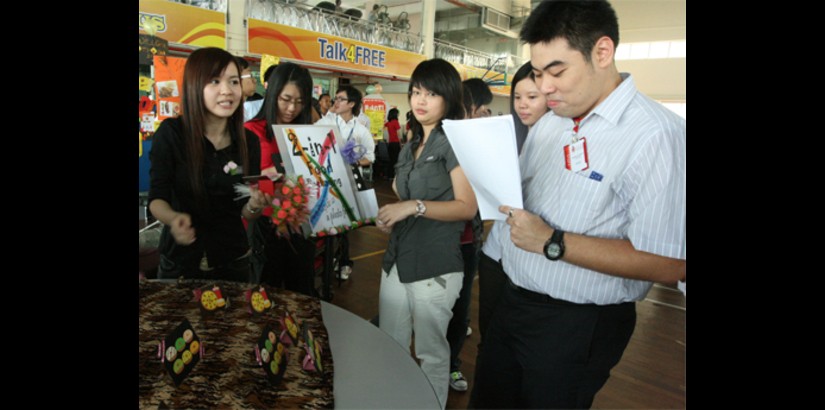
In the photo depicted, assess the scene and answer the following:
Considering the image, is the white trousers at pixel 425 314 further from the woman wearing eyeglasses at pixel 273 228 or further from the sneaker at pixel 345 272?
the sneaker at pixel 345 272

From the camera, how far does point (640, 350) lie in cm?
271

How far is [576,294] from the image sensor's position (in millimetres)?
1099

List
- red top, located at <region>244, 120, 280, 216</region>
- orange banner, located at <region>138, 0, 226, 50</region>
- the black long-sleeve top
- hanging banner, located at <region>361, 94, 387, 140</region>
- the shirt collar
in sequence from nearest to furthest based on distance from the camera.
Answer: the shirt collar < the black long-sleeve top < red top, located at <region>244, 120, 280, 216</region> < orange banner, located at <region>138, 0, 226, 50</region> < hanging banner, located at <region>361, 94, 387, 140</region>

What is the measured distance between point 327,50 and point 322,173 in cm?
779

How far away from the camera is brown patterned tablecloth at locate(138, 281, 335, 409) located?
79 cm

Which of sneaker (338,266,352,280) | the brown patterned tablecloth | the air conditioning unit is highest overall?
the air conditioning unit

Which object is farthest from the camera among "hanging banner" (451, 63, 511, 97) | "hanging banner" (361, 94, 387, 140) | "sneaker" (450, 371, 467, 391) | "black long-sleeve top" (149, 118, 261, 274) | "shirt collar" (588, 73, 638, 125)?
"hanging banner" (451, 63, 511, 97)

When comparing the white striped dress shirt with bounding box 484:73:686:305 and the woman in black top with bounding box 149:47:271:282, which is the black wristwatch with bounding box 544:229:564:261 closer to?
the white striped dress shirt with bounding box 484:73:686:305

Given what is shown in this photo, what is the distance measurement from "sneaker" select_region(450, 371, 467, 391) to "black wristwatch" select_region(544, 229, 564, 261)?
4.46 feet

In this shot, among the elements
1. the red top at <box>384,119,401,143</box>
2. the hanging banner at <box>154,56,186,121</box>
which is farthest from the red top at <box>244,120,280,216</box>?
the red top at <box>384,119,401,143</box>

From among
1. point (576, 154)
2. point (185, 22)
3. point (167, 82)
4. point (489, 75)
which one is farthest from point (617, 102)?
point (489, 75)

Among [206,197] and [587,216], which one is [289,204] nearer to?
[206,197]

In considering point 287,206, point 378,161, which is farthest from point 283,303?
point 378,161
